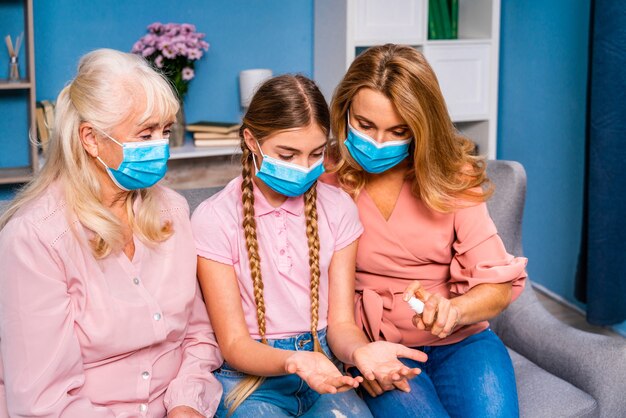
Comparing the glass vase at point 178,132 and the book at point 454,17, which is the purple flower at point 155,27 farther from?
the book at point 454,17

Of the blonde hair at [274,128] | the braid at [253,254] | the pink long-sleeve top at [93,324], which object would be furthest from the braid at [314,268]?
the pink long-sleeve top at [93,324]

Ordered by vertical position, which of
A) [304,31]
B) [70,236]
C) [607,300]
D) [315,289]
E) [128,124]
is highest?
[304,31]

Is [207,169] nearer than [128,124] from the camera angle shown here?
No

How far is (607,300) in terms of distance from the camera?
2.97 m

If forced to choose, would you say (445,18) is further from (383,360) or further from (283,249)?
(383,360)

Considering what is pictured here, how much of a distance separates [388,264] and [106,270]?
640 mm

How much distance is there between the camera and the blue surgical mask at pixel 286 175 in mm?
1647

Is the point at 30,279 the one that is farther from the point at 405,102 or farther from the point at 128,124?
the point at 405,102

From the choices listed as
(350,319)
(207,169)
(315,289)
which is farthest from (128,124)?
(207,169)

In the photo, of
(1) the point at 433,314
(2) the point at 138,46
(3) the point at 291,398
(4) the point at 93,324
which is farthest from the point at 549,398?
(2) the point at 138,46

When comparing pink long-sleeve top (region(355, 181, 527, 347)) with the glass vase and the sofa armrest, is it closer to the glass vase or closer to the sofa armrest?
the sofa armrest

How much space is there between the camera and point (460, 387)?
1704 millimetres

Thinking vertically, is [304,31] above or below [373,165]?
above

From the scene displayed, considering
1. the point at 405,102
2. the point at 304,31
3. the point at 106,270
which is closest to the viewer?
the point at 106,270
